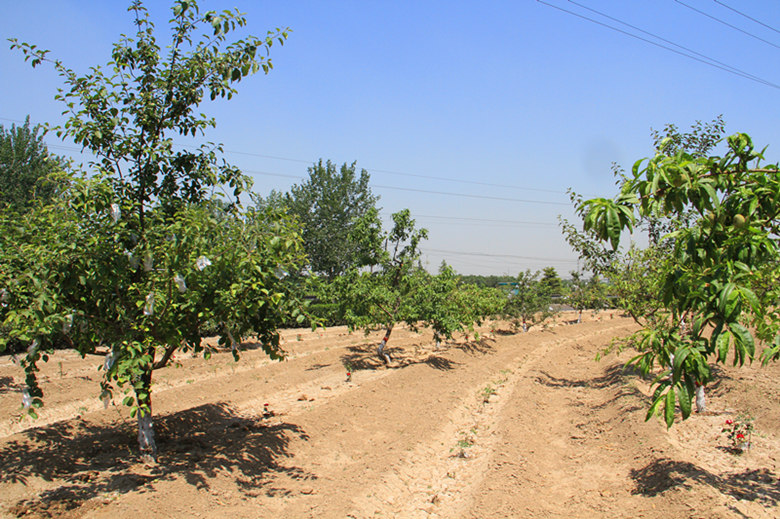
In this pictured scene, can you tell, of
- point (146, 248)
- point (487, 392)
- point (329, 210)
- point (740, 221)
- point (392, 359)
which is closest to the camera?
point (740, 221)

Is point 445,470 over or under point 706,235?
under

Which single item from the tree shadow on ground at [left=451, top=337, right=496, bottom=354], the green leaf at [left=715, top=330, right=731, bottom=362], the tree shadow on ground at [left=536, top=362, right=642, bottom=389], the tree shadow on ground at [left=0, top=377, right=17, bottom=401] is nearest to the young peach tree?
the green leaf at [left=715, top=330, right=731, bottom=362]

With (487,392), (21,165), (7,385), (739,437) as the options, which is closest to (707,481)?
(739,437)

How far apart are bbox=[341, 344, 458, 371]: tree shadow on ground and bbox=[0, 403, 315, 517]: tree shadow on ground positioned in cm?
556

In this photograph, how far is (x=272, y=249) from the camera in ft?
15.8

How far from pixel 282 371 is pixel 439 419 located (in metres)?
5.10

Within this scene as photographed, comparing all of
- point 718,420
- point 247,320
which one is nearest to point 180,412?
point 247,320

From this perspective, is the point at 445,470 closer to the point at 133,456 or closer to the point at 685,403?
the point at 133,456

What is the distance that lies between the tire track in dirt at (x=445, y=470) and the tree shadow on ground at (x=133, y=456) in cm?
110

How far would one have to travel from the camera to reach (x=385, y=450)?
275 inches

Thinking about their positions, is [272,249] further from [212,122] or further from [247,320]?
[212,122]

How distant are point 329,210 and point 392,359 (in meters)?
22.3

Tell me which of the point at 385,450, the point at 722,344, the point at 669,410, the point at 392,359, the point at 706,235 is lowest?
the point at 385,450

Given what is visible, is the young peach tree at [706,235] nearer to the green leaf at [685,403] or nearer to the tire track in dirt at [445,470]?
the green leaf at [685,403]
